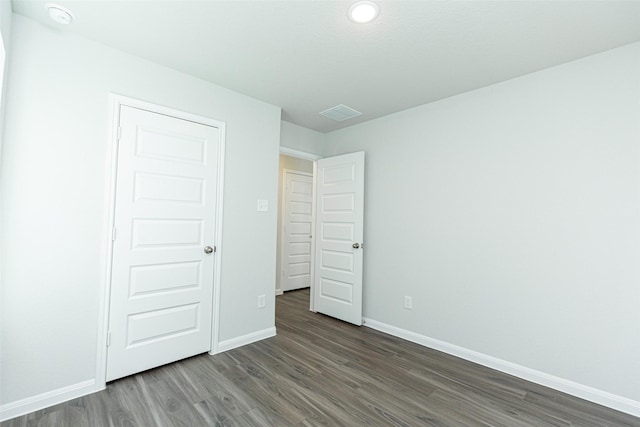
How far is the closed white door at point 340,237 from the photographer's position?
11.8 ft

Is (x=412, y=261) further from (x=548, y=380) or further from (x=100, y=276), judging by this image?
(x=100, y=276)

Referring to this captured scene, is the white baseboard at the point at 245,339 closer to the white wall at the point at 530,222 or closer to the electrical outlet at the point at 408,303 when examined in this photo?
the white wall at the point at 530,222

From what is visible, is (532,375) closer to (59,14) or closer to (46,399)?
(46,399)

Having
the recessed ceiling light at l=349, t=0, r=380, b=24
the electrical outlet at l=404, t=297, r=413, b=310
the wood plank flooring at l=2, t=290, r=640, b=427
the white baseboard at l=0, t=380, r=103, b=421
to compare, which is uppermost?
the recessed ceiling light at l=349, t=0, r=380, b=24

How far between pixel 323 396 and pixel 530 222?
216 cm

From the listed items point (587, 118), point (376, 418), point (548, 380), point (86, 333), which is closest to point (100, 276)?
point (86, 333)

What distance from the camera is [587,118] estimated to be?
7.32 ft

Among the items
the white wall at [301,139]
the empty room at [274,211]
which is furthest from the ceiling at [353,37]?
the white wall at [301,139]

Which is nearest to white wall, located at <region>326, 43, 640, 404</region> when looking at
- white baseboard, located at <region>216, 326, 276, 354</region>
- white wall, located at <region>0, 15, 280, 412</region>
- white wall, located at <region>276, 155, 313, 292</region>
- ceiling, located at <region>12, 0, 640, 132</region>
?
ceiling, located at <region>12, 0, 640, 132</region>

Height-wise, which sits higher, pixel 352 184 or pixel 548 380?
pixel 352 184

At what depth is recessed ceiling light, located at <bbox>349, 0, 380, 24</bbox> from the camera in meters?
1.73

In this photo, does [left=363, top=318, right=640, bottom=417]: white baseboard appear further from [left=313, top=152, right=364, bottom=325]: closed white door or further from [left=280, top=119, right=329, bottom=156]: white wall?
[left=280, top=119, right=329, bottom=156]: white wall

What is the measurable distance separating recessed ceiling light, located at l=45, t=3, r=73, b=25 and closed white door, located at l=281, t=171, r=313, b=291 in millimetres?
3599

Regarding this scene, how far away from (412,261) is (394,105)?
1.72 m
